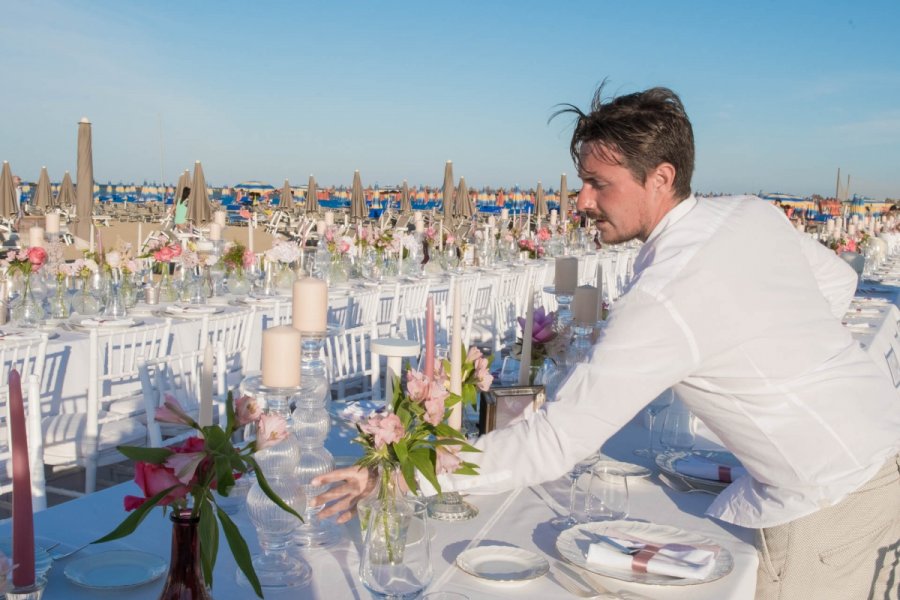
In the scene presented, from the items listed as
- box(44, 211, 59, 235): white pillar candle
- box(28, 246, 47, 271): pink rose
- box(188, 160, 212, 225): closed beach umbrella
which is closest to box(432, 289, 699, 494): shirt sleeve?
box(28, 246, 47, 271): pink rose

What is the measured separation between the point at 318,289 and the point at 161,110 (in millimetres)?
7953

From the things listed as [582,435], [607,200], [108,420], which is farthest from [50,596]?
[108,420]

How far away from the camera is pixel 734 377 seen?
144 centimetres

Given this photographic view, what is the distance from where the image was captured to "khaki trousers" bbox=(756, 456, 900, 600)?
150 centimetres

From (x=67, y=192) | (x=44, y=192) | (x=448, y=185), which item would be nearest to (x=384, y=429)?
(x=448, y=185)

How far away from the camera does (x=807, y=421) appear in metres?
1.45

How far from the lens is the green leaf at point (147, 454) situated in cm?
99

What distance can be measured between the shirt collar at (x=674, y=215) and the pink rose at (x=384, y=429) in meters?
0.59

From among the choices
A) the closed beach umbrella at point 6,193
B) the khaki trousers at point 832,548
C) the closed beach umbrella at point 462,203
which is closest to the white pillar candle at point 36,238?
the khaki trousers at point 832,548

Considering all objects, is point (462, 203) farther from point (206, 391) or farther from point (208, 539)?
point (208, 539)

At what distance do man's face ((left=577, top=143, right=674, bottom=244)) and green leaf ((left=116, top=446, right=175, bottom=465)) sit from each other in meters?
→ 0.91

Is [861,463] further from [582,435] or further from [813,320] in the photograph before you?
[582,435]

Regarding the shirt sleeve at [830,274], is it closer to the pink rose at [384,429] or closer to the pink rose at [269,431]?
the pink rose at [384,429]

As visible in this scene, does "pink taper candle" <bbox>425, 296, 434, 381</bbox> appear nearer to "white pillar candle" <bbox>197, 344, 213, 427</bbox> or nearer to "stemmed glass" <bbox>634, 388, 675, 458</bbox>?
"white pillar candle" <bbox>197, 344, 213, 427</bbox>
